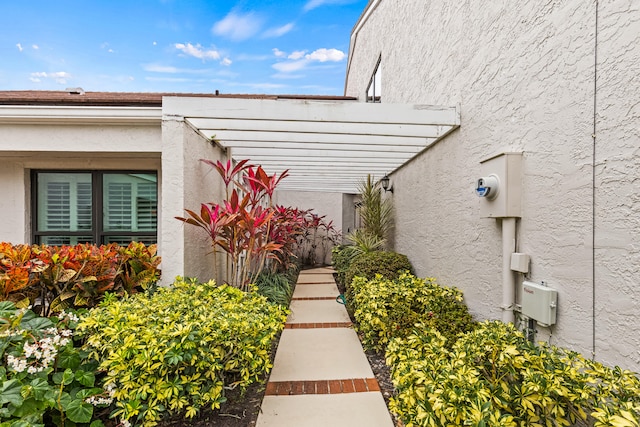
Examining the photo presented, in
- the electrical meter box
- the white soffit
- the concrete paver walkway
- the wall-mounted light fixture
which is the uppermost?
the white soffit

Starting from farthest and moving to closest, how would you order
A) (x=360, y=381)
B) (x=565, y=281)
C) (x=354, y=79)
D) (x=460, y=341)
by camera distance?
(x=354, y=79) → (x=360, y=381) → (x=460, y=341) → (x=565, y=281)

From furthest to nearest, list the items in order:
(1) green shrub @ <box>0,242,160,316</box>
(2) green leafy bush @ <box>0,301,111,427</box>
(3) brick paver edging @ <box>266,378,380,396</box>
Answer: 1. (3) brick paver edging @ <box>266,378,380,396</box>
2. (1) green shrub @ <box>0,242,160,316</box>
3. (2) green leafy bush @ <box>0,301,111,427</box>

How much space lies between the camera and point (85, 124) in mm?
4359

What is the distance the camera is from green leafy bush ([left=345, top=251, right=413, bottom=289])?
5.57 meters

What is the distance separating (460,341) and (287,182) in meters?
8.14

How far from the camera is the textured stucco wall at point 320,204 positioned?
12227mm

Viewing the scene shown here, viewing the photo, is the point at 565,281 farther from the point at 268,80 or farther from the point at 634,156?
the point at 268,80

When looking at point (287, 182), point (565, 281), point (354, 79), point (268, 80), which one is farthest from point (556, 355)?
point (268, 80)

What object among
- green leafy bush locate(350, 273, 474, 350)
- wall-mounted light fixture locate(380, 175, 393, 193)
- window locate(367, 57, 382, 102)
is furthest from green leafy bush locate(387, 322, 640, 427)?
window locate(367, 57, 382, 102)

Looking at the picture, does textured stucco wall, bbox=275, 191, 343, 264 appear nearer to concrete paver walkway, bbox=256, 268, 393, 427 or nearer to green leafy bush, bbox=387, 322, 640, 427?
concrete paver walkway, bbox=256, 268, 393, 427

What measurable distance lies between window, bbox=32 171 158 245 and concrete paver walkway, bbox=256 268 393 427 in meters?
3.66

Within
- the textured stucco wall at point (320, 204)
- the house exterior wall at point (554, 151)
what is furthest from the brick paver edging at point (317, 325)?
the textured stucco wall at point (320, 204)

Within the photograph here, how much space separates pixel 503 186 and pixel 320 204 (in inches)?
384

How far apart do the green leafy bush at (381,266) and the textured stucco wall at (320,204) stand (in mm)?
6114
